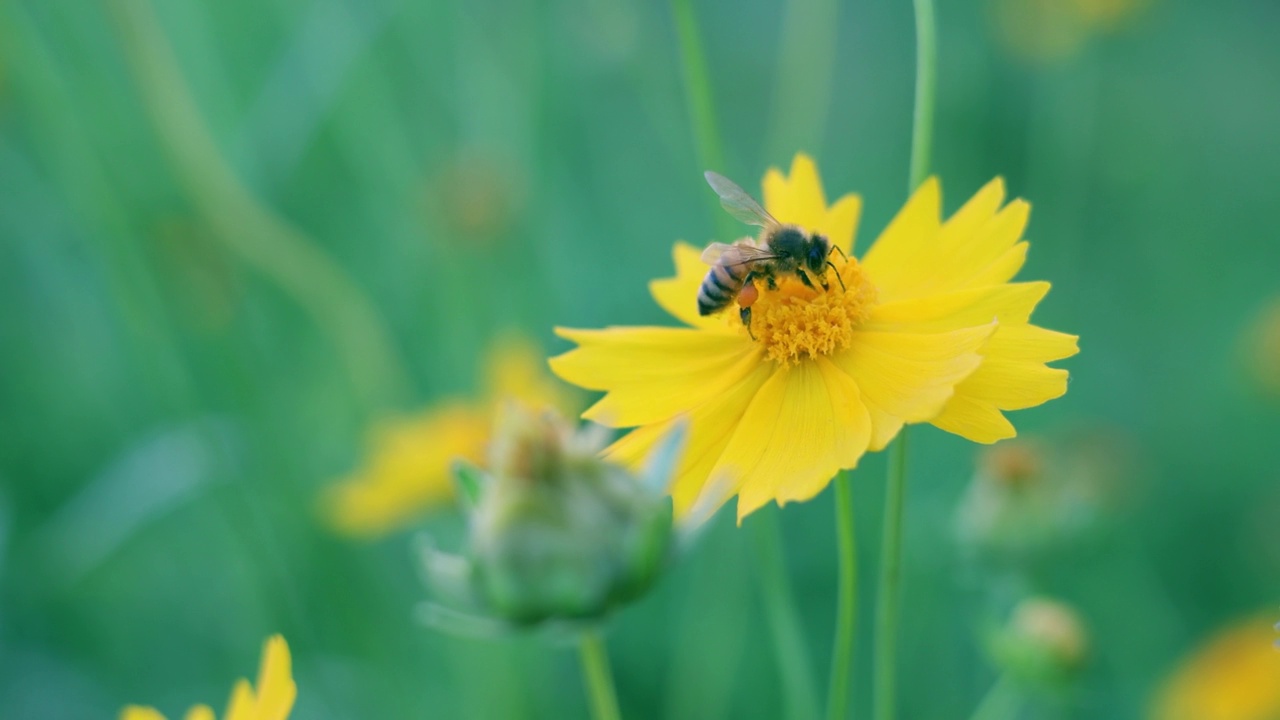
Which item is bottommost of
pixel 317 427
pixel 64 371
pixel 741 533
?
pixel 741 533

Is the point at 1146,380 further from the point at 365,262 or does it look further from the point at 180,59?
the point at 180,59

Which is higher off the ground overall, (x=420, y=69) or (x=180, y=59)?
(x=180, y=59)

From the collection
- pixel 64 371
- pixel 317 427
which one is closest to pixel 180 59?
pixel 64 371

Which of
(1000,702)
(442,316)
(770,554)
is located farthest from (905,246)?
(442,316)

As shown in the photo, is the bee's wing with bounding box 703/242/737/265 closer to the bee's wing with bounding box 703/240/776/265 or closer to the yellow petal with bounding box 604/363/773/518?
the bee's wing with bounding box 703/240/776/265

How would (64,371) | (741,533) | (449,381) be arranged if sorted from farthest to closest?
1. (64,371)
2. (449,381)
3. (741,533)

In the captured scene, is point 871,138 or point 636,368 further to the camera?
point 871,138

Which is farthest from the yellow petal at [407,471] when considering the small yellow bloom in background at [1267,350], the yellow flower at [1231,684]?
the small yellow bloom in background at [1267,350]
